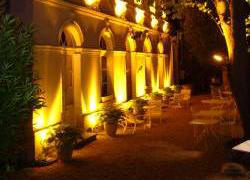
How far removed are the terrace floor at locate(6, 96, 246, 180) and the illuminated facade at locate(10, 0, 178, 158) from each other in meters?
1.11

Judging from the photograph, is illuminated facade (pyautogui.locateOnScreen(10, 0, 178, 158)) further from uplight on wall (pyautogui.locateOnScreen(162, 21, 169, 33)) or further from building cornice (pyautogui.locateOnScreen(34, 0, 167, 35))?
uplight on wall (pyautogui.locateOnScreen(162, 21, 169, 33))

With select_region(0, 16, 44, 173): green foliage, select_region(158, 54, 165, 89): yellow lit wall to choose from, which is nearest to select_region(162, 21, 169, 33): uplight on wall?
select_region(158, 54, 165, 89): yellow lit wall

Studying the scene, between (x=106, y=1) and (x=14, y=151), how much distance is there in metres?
9.41

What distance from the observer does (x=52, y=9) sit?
1045 cm

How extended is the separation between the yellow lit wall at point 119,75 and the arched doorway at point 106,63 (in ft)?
0.76

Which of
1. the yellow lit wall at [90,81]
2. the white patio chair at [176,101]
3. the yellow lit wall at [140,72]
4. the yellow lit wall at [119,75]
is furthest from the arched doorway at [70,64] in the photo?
the white patio chair at [176,101]

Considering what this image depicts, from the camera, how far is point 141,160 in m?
9.48

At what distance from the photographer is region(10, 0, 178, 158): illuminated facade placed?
9.94 meters

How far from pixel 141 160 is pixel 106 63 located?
6.18 metres

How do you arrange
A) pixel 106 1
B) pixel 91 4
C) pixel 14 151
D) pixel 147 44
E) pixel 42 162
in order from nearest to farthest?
pixel 14 151, pixel 42 162, pixel 91 4, pixel 106 1, pixel 147 44

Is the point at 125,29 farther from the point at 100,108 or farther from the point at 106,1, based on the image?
the point at 100,108

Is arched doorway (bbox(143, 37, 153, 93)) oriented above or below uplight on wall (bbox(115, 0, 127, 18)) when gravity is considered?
below

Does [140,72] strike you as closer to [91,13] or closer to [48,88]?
[91,13]

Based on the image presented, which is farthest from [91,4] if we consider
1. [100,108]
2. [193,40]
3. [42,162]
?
[193,40]
